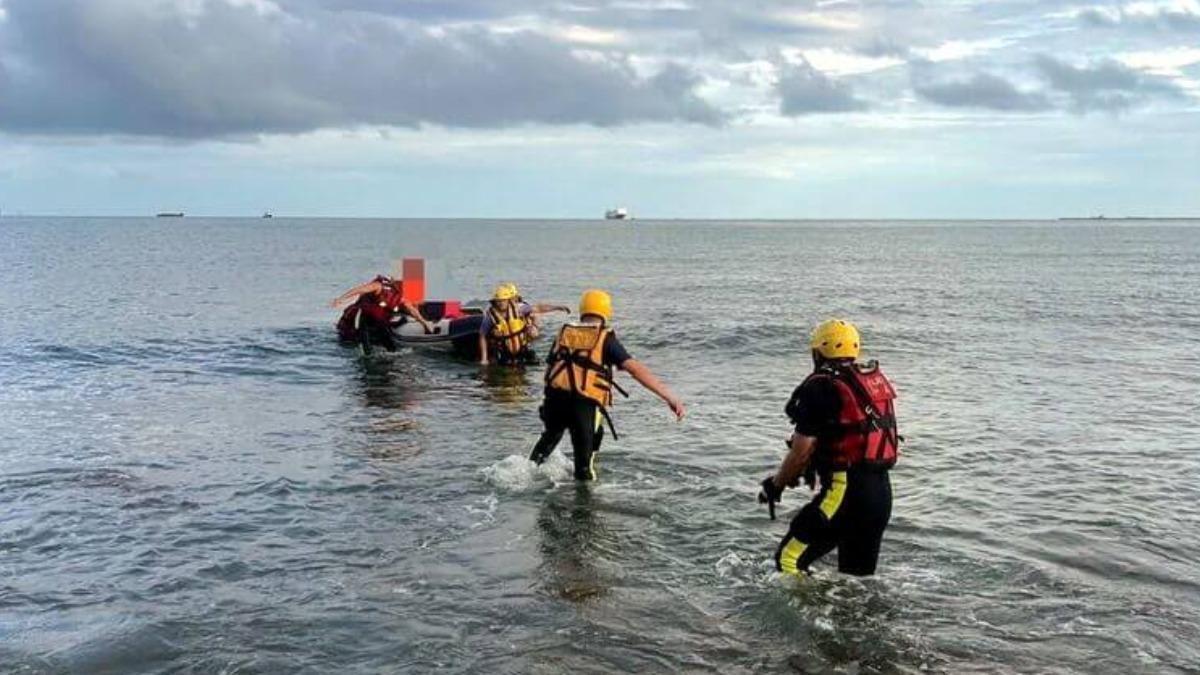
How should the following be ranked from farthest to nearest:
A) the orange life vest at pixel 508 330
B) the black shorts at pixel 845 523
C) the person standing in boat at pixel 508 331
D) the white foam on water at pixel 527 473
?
the orange life vest at pixel 508 330 < the person standing in boat at pixel 508 331 < the white foam on water at pixel 527 473 < the black shorts at pixel 845 523

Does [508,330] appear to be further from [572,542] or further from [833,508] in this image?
[833,508]

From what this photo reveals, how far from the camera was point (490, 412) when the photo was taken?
1591 cm

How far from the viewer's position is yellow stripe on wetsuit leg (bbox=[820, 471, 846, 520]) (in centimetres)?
712

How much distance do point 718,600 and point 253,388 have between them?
42.0 ft

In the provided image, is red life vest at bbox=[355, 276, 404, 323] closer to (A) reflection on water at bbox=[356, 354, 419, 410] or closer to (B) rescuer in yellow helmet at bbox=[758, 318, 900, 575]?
(A) reflection on water at bbox=[356, 354, 419, 410]

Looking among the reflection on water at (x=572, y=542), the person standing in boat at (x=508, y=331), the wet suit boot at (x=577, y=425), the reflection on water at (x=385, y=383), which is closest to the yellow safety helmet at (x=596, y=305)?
the wet suit boot at (x=577, y=425)

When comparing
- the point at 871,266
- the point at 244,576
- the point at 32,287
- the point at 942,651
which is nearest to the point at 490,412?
the point at 244,576

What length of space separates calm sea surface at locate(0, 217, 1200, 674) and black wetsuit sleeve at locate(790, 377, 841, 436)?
57.2 inches

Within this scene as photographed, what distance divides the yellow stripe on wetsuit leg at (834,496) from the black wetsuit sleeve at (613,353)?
10.2 ft

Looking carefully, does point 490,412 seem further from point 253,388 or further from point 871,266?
point 871,266

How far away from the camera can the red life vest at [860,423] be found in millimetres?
6875

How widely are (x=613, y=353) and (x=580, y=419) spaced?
32.8 inches

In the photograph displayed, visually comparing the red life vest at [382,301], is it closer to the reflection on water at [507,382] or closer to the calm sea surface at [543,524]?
the calm sea surface at [543,524]

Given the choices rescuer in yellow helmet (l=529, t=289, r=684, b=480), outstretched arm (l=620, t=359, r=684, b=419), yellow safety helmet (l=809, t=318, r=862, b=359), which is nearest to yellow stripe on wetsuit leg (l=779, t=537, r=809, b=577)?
yellow safety helmet (l=809, t=318, r=862, b=359)
